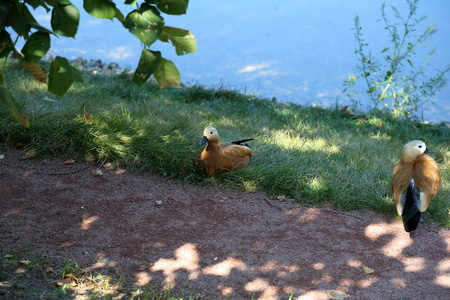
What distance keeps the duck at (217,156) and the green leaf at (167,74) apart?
2543mm

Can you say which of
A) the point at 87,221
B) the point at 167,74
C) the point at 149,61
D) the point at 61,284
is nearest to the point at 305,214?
the point at 87,221

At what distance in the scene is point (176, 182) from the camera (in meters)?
4.54

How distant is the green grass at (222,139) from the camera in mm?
4539

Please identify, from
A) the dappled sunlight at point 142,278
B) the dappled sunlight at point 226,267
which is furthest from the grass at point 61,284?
the dappled sunlight at point 226,267

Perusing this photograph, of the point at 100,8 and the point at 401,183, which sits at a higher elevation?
the point at 100,8

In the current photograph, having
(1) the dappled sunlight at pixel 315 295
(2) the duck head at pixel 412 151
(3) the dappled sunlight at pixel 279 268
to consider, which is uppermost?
(2) the duck head at pixel 412 151

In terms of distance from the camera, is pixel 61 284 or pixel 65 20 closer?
pixel 65 20

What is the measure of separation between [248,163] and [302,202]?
0.73 meters

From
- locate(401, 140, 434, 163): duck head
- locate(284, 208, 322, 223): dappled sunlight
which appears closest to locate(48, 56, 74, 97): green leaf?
locate(284, 208, 322, 223): dappled sunlight

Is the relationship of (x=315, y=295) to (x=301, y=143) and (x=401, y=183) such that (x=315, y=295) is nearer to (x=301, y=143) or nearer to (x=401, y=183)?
(x=401, y=183)

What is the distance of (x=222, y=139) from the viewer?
17.9ft

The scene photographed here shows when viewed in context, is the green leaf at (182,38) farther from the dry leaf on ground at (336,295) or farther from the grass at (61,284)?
the dry leaf on ground at (336,295)

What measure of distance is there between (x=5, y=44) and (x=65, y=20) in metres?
0.29

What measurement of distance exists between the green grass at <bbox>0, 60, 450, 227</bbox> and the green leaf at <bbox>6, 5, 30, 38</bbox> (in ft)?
10.1
